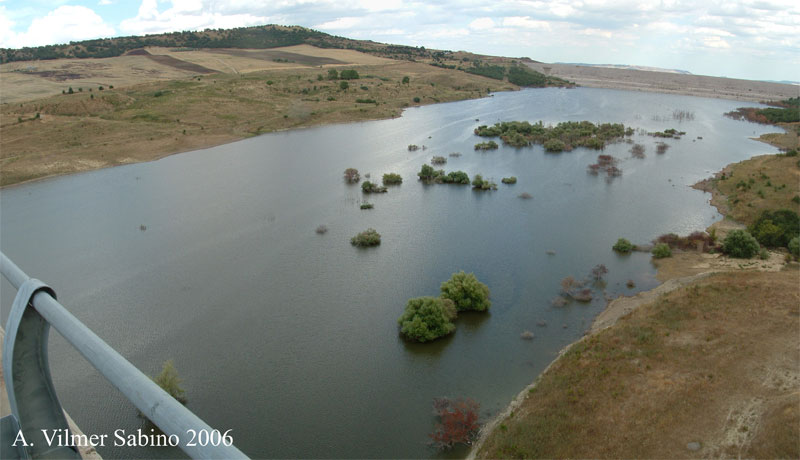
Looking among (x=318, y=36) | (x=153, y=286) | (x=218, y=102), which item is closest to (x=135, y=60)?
(x=218, y=102)

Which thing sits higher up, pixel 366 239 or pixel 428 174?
pixel 428 174

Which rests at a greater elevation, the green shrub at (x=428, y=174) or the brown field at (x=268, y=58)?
the brown field at (x=268, y=58)

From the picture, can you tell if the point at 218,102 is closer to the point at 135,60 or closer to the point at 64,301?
the point at 135,60

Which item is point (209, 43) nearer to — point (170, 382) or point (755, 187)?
point (755, 187)

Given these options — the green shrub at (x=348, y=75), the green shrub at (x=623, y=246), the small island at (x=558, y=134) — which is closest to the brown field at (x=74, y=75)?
the green shrub at (x=348, y=75)

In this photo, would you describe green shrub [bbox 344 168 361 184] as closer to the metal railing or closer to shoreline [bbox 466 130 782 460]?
shoreline [bbox 466 130 782 460]

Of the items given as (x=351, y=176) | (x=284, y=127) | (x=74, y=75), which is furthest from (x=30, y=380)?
(x=74, y=75)

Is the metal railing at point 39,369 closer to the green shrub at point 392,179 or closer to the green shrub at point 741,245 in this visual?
the green shrub at point 741,245

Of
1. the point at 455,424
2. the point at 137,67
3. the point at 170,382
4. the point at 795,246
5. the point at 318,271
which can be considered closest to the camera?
the point at 455,424
